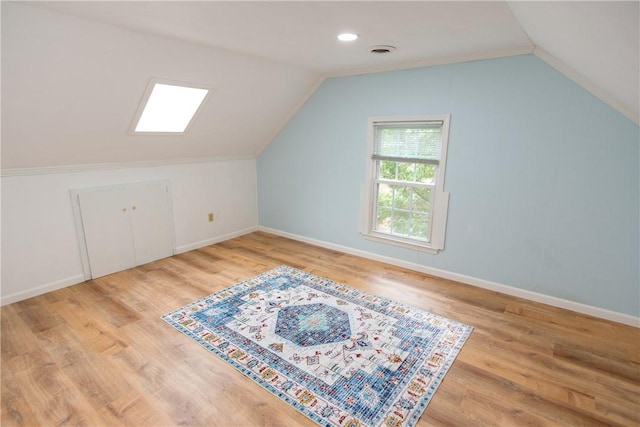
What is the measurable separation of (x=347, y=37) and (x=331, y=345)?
7.19 feet

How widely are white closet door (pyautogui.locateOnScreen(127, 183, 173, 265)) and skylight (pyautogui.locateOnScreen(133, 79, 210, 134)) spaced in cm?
67

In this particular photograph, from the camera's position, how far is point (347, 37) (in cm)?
232

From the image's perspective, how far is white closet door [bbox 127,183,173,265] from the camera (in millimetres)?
3566

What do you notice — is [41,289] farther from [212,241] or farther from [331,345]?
[331,345]

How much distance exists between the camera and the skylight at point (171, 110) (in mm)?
3270

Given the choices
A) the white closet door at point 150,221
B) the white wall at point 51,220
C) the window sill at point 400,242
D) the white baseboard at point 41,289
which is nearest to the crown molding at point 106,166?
the white wall at point 51,220

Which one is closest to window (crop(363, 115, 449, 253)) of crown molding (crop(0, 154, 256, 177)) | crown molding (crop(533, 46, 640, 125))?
crown molding (crop(533, 46, 640, 125))

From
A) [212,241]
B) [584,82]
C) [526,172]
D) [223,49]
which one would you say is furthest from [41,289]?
[584,82]

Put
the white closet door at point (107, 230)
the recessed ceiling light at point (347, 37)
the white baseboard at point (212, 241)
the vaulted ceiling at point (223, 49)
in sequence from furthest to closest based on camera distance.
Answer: the white baseboard at point (212, 241) → the white closet door at point (107, 230) → the recessed ceiling light at point (347, 37) → the vaulted ceiling at point (223, 49)

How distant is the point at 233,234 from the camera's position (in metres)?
4.70

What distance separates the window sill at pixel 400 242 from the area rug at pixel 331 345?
836 mm

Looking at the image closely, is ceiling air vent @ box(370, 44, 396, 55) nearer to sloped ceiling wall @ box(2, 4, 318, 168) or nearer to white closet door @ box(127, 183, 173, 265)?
sloped ceiling wall @ box(2, 4, 318, 168)

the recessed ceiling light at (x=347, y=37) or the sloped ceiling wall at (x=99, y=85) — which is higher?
the recessed ceiling light at (x=347, y=37)

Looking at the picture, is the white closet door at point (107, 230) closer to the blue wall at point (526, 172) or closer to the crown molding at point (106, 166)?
the crown molding at point (106, 166)
